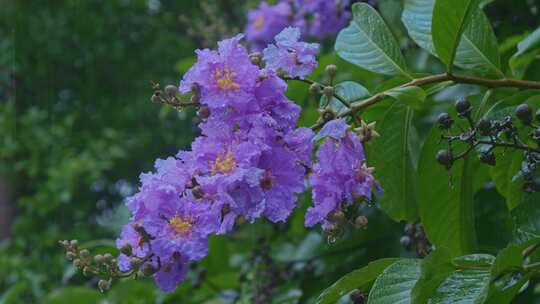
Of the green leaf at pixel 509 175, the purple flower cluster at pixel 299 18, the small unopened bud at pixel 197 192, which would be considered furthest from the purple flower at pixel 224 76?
the purple flower cluster at pixel 299 18

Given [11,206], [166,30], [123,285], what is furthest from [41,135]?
[123,285]

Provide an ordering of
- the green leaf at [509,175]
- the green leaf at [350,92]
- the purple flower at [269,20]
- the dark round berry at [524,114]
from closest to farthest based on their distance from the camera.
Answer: the dark round berry at [524,114] < the green leaf at [350,92] < the green leaf at [509,175] < the purple flower at [269,20]

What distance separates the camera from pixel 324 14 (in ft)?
A: 6.62

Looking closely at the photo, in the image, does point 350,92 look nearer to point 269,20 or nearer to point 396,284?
point 396,284

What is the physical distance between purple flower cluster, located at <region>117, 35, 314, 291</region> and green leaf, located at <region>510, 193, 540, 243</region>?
30 cm

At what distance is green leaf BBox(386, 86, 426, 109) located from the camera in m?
1.05

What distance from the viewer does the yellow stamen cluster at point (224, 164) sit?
930 mm

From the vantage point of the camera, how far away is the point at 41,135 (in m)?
4.16

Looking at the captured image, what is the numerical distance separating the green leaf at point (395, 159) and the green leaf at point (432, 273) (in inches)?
9.6

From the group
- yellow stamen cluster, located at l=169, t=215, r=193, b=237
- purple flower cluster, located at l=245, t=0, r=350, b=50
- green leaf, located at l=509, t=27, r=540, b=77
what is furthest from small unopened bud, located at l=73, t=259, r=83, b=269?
purple flower cluster, located at l=245, t=0, r=350, b=50

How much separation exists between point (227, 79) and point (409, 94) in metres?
0.25

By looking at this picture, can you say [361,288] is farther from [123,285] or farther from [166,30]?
[166,30]

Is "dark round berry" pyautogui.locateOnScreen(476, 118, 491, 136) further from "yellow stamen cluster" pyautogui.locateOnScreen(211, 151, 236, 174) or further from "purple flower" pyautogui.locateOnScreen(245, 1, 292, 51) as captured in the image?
"purple flower" pyautogui.locateOnScreen(245, 1, 292, 51)

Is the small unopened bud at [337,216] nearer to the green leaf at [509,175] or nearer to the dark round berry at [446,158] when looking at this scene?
the dark round berry at [446,158]
